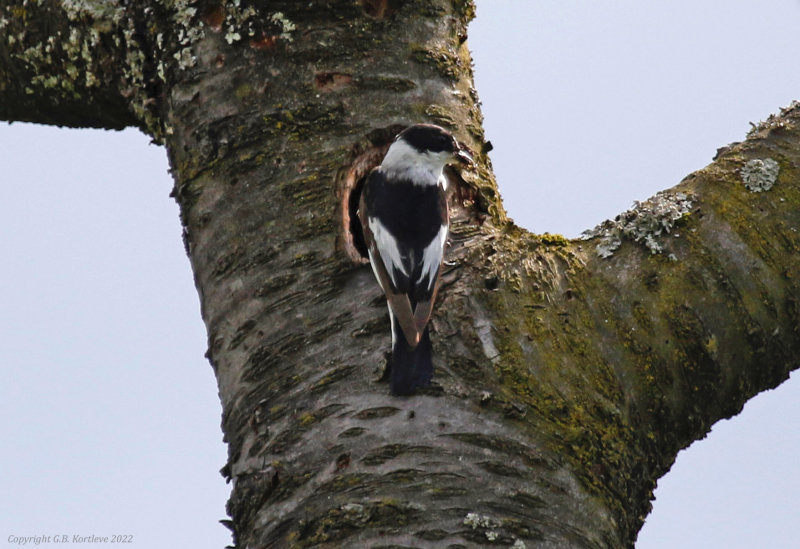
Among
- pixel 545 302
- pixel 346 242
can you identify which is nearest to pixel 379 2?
pixel 346 242

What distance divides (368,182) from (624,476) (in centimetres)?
117

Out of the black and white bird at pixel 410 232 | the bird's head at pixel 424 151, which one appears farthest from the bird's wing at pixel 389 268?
the bird's head at pixel 424 151

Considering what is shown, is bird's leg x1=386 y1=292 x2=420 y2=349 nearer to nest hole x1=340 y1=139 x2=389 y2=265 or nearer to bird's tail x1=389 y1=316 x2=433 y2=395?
bird's tail x1=389 y1=316 x2=433 y2=395

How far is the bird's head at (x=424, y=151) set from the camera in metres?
3.03

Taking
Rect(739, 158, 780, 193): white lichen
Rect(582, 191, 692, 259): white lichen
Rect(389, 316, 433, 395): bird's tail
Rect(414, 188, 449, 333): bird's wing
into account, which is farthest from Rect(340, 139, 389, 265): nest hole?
Rect(739, 158, 780, 193): white lichen

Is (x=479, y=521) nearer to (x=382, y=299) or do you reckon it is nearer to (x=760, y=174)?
(x=382, y=299)

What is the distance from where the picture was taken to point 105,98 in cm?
338

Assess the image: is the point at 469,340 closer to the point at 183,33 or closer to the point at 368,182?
the point at 368,182

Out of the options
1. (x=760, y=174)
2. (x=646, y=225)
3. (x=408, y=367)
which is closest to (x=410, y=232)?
(x=646, y=225)

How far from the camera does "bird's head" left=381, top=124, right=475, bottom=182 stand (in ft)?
9.93

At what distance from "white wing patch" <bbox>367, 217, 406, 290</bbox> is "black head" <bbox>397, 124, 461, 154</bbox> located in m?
0.27

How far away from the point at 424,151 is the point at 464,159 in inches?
4.9

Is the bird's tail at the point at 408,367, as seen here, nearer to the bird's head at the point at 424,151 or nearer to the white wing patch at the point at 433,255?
the white wing patch at the point at 433,255

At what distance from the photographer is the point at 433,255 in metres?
2.91
